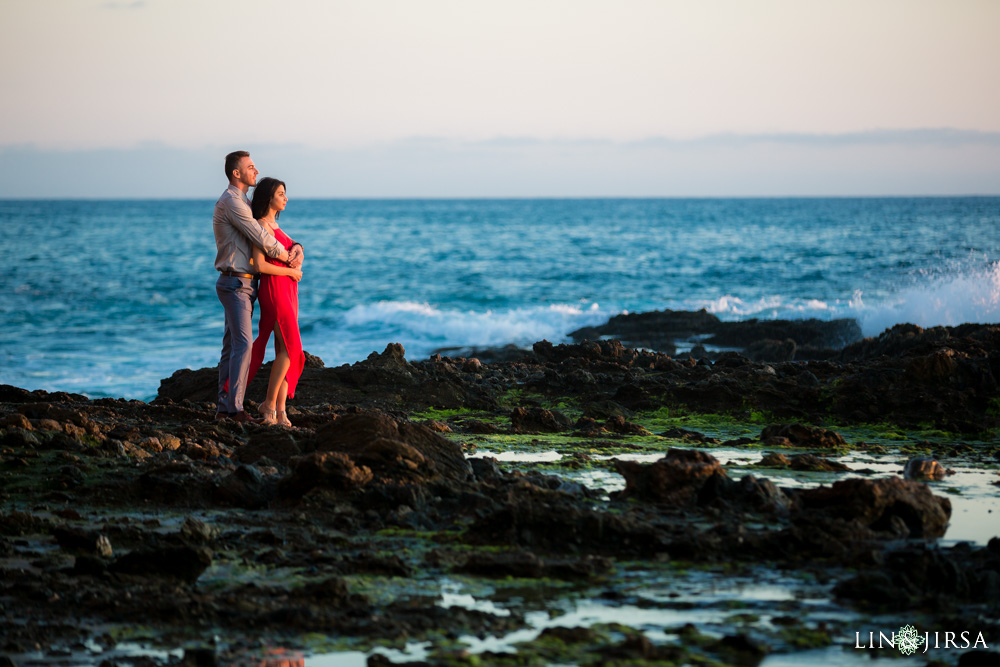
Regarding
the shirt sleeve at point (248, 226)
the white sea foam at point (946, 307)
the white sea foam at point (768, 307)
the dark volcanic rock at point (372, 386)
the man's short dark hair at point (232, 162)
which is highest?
the man's short dark hair at point (232, 162)

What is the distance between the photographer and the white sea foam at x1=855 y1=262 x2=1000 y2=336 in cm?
1731

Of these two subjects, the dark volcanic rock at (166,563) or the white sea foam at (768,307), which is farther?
the white sea foam at (768,307)

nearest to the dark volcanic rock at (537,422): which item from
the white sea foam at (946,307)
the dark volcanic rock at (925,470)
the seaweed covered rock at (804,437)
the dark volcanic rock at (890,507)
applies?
the seaweed covered rock at (804,437)

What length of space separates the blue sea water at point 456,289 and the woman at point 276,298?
297 inches

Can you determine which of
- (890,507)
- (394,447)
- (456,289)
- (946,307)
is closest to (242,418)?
(394,447)

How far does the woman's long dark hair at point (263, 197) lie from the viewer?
7.00 metres

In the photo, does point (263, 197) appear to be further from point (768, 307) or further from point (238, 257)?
point (768, 307)

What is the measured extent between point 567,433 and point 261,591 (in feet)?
13.8

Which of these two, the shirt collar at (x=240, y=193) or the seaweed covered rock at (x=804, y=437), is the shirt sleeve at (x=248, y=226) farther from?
the seaweed covered rock at (x=804, y=437)

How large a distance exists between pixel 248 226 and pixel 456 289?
2272 cm

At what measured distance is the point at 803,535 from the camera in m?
4.32

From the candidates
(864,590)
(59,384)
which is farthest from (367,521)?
(59,384)

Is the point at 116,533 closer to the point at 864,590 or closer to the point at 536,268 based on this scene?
the point at 864,590

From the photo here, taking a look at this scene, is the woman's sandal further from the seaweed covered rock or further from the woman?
the seaweed covered rock
